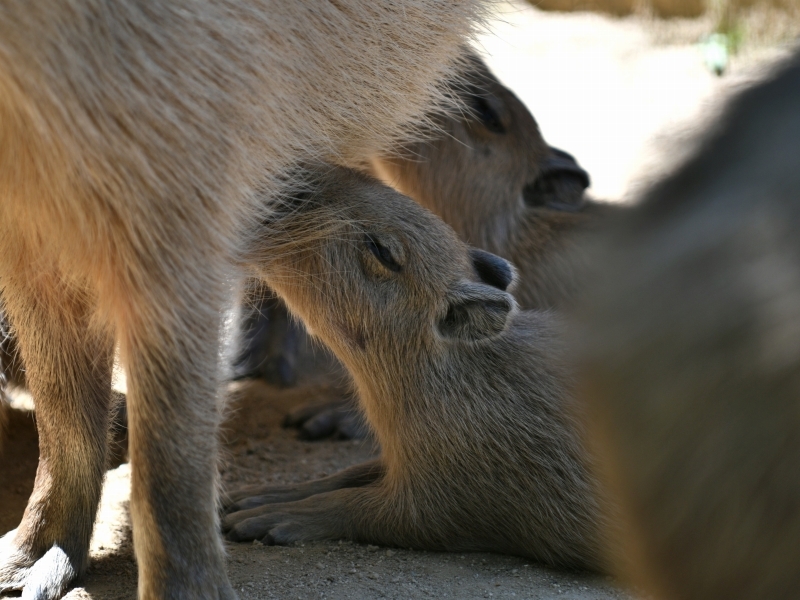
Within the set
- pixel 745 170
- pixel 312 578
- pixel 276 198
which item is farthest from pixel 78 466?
pixel 745 170

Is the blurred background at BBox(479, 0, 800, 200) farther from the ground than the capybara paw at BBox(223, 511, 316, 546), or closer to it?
farther from the ground

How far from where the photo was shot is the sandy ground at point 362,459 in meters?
2.59

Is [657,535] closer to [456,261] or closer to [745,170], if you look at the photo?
[745,170]

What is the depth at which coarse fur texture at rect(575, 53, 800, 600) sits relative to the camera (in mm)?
1186

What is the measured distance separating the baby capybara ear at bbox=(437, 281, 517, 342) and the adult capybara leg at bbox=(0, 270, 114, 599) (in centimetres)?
98

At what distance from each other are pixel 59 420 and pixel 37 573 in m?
0.41

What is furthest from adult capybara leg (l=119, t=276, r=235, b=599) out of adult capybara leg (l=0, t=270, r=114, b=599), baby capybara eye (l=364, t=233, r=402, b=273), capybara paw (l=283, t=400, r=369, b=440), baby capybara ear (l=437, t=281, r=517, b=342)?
capybara paw (l=283, t=400, r=369, b=440)

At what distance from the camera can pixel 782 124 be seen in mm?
1362

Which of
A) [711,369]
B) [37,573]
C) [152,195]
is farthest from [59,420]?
[711,369]

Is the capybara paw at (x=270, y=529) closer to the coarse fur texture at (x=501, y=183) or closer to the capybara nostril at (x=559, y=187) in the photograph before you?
the coarse fur texture at (x=501, y=183)

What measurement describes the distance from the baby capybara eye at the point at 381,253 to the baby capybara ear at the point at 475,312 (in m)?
0.19

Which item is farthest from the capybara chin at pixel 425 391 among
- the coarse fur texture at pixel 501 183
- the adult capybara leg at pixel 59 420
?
the coarse fur texture at pixel 501 183

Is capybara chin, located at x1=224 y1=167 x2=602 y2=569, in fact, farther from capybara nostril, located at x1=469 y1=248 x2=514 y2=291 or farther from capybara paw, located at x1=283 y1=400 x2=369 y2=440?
capybara paw, located at x1=283 y1=400 x2=369 y2=440

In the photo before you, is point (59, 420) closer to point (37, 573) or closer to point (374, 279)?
point (37, 573)
